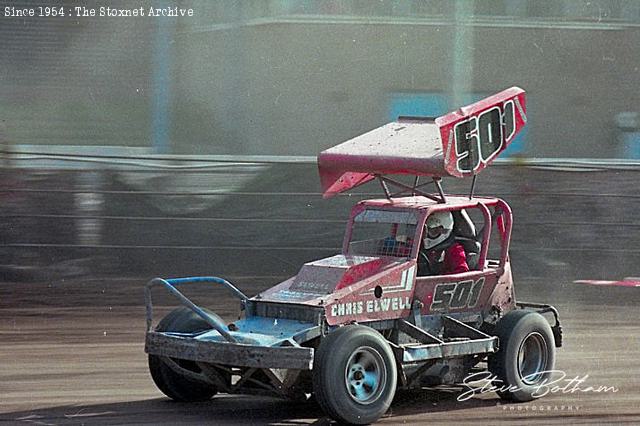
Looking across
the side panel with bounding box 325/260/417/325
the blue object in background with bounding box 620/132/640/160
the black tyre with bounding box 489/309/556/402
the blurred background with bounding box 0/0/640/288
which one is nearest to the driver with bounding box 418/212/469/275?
the side panel with bounding box 325/260/417/325

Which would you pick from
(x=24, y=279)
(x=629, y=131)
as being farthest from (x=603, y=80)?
(x=24, y=279)

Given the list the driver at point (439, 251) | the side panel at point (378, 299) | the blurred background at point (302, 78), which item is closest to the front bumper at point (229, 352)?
the side panel at point (378, 299)

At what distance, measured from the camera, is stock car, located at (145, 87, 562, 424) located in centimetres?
732

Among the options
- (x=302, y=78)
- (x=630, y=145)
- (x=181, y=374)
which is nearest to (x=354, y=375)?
(x=181, y=374)

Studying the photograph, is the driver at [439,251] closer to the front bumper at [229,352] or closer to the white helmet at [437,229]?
the white helmet at [437,229]

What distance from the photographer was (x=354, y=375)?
732 centimetres

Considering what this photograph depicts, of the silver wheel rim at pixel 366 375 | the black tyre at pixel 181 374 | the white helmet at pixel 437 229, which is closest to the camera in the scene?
the silver wheel rim at pixel 366 375

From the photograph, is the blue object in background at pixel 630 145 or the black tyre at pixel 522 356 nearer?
A: the black tyre at pixel 522 356

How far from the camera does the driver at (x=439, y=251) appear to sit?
27.2 feet

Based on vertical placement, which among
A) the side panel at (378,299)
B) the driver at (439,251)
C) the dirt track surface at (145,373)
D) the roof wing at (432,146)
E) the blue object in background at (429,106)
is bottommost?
the dirt track surface at (145,373)

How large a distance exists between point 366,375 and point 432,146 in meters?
1.64

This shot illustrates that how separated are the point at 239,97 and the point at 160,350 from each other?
14186 millimetres

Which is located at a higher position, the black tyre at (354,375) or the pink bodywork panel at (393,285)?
the pink bodywork panel at (393,285)

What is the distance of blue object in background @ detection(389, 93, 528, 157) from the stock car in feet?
40.1
